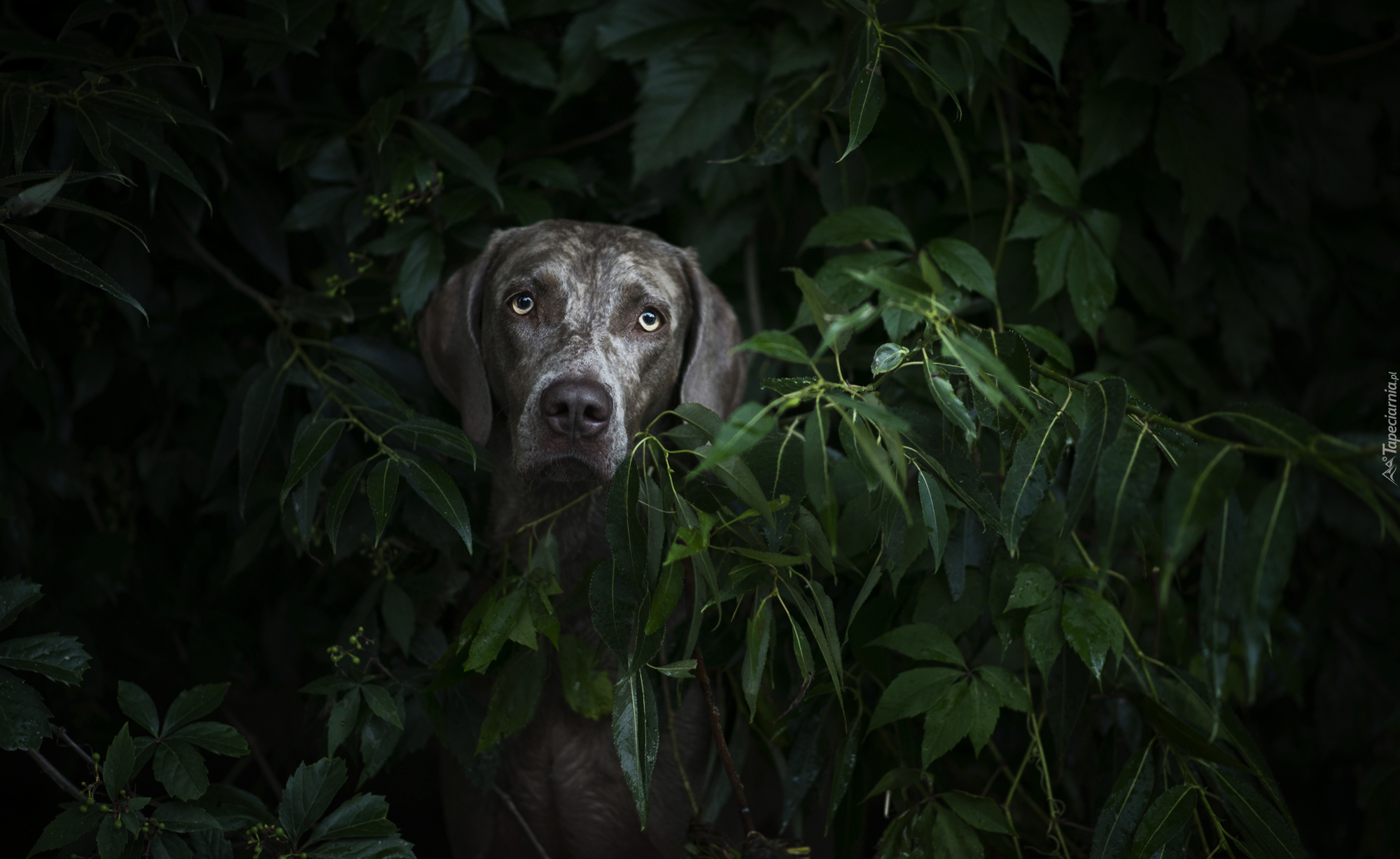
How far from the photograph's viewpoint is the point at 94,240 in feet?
6.21

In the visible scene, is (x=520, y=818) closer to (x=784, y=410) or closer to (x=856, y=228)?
(x=784, y=410)

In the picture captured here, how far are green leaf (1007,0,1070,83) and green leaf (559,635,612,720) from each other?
4.28 ft

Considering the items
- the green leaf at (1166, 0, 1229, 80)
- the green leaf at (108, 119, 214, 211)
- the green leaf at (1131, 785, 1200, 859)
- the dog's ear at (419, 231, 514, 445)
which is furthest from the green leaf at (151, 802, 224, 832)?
the green leaf at (1166, 0, 1229, 80)

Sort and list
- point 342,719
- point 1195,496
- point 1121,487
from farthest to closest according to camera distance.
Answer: point 342,719 < point 1121,487 < point 1195,496

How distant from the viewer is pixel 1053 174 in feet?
5.79

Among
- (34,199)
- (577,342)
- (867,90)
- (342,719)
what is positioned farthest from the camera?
(577,342)

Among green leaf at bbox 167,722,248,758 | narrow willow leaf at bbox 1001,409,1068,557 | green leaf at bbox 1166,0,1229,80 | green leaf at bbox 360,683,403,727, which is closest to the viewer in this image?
narrow willow leaf at bbox 1001,409,1068,557

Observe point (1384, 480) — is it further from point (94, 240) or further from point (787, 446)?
point (94, 240)

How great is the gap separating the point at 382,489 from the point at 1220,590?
39.5 inches

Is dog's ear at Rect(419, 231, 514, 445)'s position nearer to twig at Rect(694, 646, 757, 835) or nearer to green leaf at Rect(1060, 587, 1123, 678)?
twig at Rect(694, 646, 757, 835)

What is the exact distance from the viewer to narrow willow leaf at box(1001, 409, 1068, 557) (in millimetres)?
1071

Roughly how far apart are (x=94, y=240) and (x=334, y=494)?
3.52 feet

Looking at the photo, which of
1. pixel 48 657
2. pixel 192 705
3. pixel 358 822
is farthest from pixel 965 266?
pixel 48 657

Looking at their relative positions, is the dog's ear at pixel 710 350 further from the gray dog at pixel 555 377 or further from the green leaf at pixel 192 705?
the green leaf at pixel 192 705
